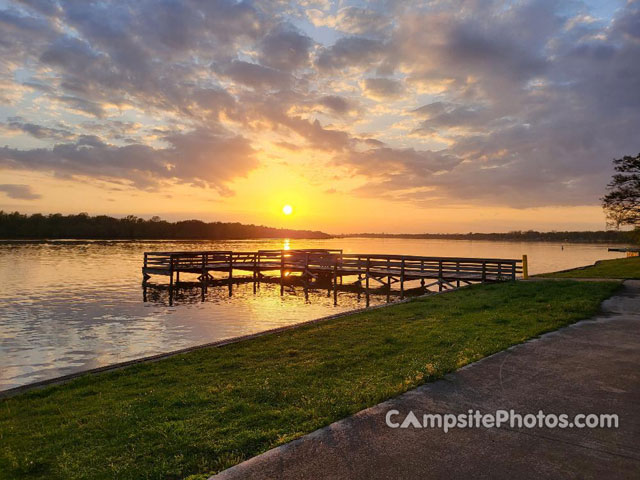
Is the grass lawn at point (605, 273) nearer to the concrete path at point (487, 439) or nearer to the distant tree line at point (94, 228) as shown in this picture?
the concrete path at point (487, 439)

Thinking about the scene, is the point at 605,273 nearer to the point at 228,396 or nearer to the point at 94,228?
the point at 228,396

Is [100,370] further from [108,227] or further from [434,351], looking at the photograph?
[108,227]

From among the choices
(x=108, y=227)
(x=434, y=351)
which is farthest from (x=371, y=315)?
(x=108, y=227)

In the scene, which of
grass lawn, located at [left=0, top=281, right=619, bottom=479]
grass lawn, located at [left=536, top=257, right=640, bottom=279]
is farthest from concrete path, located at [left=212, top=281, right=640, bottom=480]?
grass lawn, located at [left=536, top=257, right=640, bottom=279]

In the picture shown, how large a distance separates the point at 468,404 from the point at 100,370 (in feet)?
25.3

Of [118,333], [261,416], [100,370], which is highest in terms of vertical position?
[261,416]

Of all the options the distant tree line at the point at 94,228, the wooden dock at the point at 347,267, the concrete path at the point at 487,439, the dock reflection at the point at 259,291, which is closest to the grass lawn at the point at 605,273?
the wooden dock at the point at 347,267

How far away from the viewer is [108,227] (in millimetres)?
159250

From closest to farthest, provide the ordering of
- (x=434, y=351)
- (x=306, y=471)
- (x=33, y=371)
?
(x=306, y=471) → (x=434, y=351) → (x=33, y=371)

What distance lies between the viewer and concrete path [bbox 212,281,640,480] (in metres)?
3.76

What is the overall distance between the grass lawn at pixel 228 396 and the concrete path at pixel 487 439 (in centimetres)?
43

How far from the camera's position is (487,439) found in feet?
14.4

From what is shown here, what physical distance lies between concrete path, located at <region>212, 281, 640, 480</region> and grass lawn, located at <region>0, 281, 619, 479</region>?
430 millimetres

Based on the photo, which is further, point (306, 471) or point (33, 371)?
point (33, 371)
